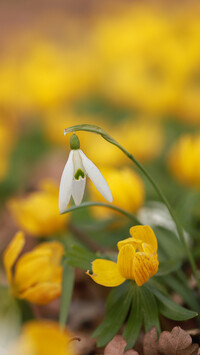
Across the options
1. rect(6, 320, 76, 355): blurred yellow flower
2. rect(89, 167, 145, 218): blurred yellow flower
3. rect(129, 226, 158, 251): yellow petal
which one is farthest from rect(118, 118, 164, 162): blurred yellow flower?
rect(6, 320, 76, 355): blurred yellow flower

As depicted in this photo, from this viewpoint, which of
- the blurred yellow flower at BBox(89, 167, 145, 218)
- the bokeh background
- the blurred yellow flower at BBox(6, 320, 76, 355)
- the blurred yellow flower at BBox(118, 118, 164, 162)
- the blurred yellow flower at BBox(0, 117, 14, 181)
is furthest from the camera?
the blurred yellow flower at BBox(0, 117, 14, 181)

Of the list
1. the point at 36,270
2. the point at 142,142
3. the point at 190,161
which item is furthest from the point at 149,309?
the point at 142,142

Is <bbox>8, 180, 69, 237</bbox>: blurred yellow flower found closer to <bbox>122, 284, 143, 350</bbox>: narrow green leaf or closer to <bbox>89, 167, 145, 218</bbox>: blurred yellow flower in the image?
<bbox>89, 167, 145, 218</bbox>: blurred yellow flower

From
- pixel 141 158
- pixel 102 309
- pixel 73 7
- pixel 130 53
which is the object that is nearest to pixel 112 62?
pixel 130 53

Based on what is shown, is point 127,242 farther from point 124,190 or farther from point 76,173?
point 124,190

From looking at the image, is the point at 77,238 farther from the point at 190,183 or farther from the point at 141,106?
the point at 141,106

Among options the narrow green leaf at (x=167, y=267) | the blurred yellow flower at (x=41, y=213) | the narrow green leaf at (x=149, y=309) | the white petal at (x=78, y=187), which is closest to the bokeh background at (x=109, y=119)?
the blurred yellow flower at (x=41, y=213)
